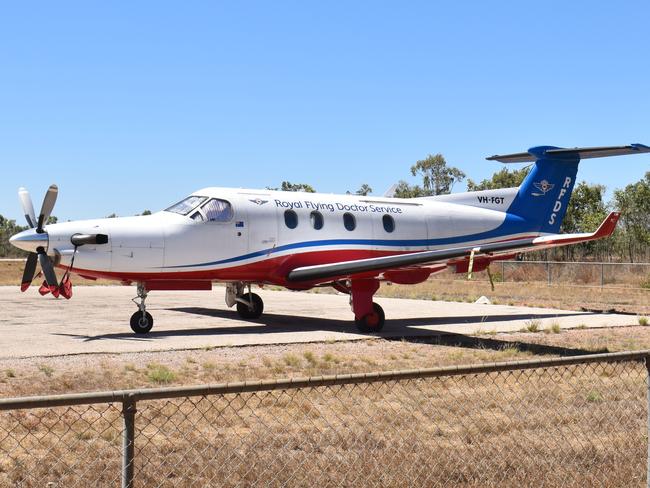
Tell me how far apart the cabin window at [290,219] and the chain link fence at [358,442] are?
950cm

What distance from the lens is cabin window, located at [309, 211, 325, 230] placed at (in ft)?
65.0

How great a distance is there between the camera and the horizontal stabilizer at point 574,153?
21.5 metres

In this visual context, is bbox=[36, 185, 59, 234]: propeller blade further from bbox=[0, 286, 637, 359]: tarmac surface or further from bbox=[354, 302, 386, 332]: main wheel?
bbox=[354, 302, 386, 332]: main wheel

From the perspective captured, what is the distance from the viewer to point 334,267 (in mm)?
18188

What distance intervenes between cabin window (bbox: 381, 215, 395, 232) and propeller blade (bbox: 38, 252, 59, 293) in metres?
8.78

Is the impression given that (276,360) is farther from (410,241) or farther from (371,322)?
(410,241)

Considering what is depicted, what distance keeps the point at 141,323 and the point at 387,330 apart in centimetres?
590

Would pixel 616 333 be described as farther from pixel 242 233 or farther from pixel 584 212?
pixel 584 212

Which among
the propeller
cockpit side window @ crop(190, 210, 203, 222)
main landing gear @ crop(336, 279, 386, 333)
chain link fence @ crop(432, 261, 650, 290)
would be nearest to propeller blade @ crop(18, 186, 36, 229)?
the propeller

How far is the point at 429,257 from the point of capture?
16750 mm

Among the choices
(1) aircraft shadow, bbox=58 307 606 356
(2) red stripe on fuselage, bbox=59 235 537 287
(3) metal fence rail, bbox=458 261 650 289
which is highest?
(2) red stripe on fuselage, bbox=59 235 537 287

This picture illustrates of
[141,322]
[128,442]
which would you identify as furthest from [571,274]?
[128,442]

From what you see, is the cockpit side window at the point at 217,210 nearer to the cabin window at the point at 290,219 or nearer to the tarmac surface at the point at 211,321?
the cabin window at the point at 290,219

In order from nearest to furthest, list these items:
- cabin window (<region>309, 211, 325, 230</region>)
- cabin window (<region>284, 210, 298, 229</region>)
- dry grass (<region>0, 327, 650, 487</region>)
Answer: dry grass (<region>0, 327, 650, 487</region>) < cabin window (<region>284, 210, 298, 229</region>) < cabin window (<region>309, 211, 325, 230</region>)
